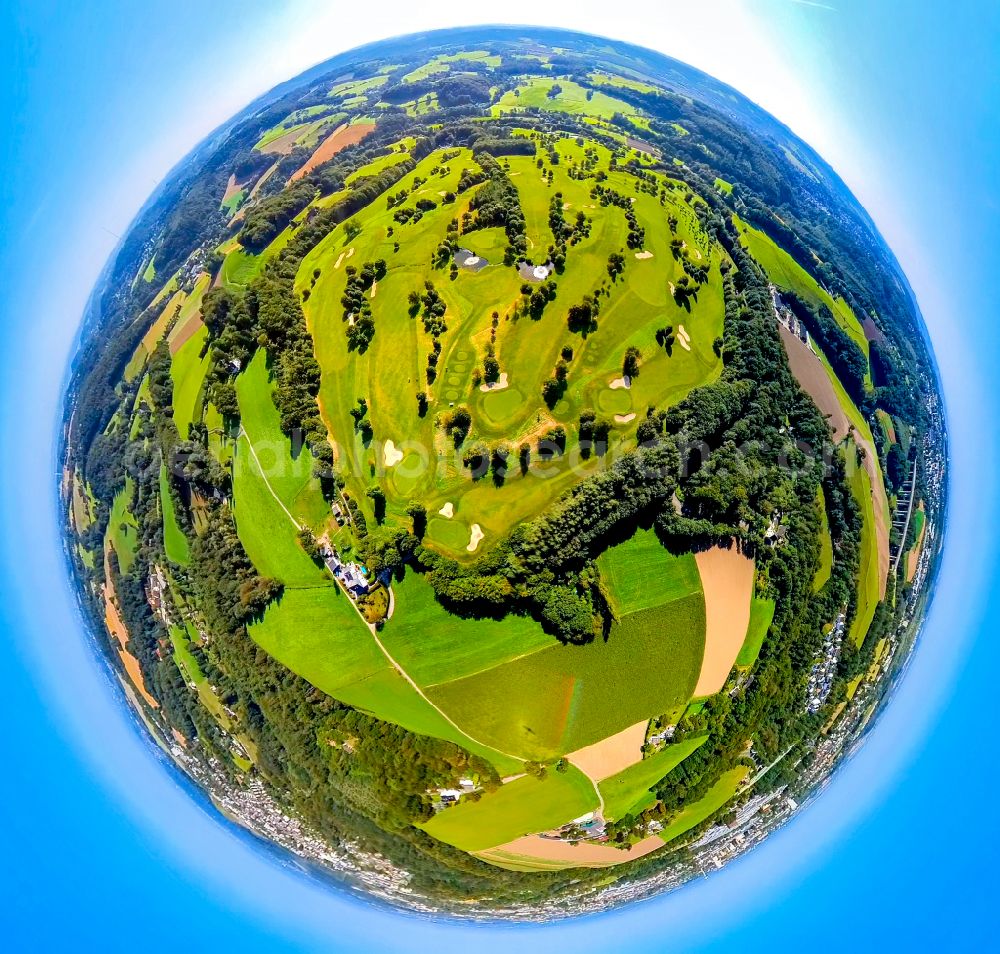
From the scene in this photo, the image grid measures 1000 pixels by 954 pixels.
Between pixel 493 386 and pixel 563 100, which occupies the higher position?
pixel 563 100

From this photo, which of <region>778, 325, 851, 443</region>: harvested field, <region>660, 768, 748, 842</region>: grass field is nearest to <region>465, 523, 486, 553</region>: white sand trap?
<region>660, 768, 748, 842</region>: grass field

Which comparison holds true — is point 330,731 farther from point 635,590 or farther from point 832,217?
point 832,217

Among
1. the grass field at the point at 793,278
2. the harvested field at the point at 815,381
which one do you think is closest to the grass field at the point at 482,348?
the grass field at the point at 793,278

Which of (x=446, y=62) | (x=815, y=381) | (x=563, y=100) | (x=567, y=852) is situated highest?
(x=446, y=62)

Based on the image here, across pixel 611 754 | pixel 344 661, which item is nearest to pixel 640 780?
pixel 611 754

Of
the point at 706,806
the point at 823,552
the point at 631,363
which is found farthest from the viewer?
the point at 823,552

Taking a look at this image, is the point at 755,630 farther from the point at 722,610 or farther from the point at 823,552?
the point at 823,552

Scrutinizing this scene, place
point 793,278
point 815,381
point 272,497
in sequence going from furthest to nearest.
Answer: point 793,278, point 815,381, point 272,497

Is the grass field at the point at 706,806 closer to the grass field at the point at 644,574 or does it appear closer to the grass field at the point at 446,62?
the grass field at the point at 644,574
